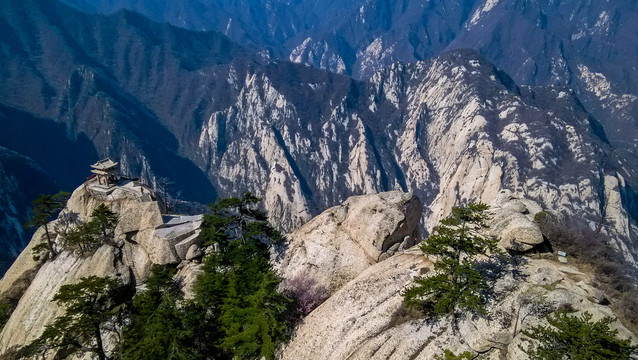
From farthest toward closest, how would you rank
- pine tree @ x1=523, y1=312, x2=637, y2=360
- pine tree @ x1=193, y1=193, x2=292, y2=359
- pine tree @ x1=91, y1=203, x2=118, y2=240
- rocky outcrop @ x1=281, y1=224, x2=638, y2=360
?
pine tree @ x1=91, y1=203, x2=118, y2=240, pine tree @ x1=193, y1=193, x2=292, y2=359, rocky outcrop @ x1=281, y1=224, x2=638, y2=360, pine tree @ x1=523, y1=312, x2=637, y2=360

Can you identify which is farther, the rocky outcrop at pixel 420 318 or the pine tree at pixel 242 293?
the pine tree at pixel 242 293

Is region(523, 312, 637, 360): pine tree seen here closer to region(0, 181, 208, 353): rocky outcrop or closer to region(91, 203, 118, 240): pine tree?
region(0, 181, 208, 353): rocky outcrop

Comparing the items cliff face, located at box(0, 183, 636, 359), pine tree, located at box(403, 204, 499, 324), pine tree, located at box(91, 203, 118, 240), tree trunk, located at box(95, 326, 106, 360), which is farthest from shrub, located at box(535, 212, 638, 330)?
pine tree, located at box(91, 203, 118, 240)

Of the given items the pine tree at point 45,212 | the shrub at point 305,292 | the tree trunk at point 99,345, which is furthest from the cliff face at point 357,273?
the tree trunk at point 99,345

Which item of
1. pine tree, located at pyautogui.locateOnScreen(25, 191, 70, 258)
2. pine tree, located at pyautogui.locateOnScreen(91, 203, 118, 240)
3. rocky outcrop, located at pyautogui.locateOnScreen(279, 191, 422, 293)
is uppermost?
pine tree, located at pyautogui.locateOnScreen(25, 191, 70, 258)

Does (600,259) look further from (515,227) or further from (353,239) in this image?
(353,239)

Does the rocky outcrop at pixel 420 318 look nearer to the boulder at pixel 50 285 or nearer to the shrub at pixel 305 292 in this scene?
the shrub at pixel 305 292

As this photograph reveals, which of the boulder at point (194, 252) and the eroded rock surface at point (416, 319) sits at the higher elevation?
the boulder at point (194, 252)

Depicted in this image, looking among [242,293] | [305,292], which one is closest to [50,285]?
[242,293]

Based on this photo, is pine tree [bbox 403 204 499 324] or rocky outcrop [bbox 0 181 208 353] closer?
pine tree [bbox 403 204 499 324]

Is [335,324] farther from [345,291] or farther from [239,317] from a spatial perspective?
[239,317]

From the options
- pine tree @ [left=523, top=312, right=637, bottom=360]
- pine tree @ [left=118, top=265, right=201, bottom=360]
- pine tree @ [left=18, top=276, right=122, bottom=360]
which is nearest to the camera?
pine tree @ [left=523, top=312, right=637, bottom=360]
